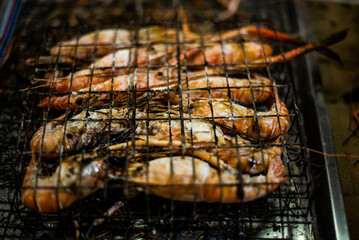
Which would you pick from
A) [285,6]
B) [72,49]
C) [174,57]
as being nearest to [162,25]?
[174,57]

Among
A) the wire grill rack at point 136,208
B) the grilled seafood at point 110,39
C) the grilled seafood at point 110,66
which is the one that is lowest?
the wire grill rack at point 136,208

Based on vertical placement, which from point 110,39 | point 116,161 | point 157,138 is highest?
point 110,39

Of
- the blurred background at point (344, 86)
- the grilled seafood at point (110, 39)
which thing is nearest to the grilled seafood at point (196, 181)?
the blurred background at point (344, 86)

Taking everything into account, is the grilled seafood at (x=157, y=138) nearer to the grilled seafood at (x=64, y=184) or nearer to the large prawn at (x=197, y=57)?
the grilled seafood at (x=64, y=184)

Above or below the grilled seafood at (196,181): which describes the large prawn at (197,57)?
above

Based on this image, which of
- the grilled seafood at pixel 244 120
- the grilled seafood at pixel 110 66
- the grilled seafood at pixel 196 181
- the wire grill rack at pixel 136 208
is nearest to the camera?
the grilled seafood at pixel 196 181

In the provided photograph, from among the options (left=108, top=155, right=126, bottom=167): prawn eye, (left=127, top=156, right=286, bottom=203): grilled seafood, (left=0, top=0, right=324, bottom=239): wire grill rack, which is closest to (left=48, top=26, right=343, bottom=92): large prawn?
(left=0, top=0, right=324, bottom=239): wire grill rack

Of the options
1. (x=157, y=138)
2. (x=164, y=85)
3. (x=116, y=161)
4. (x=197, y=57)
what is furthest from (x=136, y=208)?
(x=197, y=57)

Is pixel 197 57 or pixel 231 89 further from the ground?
pixel 197 57

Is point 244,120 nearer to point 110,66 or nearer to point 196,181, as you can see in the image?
point 196,181
